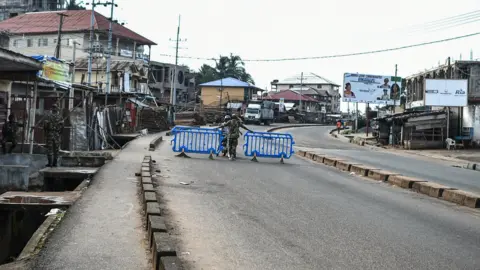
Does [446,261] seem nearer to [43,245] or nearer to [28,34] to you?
[43,245]

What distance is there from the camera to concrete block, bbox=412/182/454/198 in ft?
41.2

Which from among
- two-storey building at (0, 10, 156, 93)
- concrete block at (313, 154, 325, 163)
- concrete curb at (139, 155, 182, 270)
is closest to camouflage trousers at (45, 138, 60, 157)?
concrete curb at (139, 155, 182, 270)

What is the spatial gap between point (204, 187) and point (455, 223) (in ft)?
18.3

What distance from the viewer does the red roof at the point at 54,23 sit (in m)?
73.9

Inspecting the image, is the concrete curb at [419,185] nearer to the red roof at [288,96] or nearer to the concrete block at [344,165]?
the concrete block at [344,165]

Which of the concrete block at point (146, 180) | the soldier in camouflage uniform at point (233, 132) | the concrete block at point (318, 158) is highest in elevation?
the soldier in camouflage uniform at point (233, 132)

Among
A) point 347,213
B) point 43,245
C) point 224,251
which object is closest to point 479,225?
point 347,213

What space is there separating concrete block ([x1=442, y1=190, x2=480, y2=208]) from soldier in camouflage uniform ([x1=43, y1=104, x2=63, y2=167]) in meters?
10.8

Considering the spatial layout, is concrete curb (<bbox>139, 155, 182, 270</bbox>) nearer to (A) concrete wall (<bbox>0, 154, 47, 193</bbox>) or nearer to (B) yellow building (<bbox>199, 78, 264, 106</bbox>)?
(A) concrete wall (<bbox>0, 154, 47, 193</bbox>)

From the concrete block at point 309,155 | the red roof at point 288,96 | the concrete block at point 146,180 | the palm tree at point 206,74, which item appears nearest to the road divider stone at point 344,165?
the concrete block at point 309,155

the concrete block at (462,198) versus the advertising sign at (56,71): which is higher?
the advertising sign at (56,71)

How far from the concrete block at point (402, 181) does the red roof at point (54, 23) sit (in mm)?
63330

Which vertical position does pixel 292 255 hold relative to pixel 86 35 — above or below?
below

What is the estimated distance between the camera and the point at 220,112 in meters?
66.9
